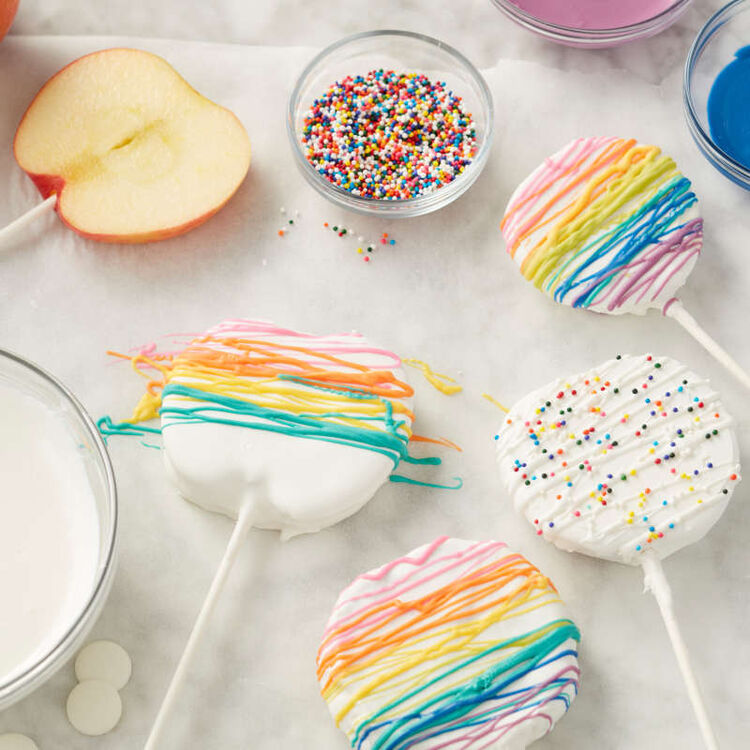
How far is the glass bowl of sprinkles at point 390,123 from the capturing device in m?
1.89

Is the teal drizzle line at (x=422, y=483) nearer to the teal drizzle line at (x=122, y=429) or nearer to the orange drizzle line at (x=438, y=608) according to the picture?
the orange drizzle line at (x=438, y=608)

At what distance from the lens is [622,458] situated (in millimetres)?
1697

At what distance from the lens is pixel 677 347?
1.87 meters

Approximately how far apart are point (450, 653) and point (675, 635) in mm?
351

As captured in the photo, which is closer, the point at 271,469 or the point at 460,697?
the point at 460,697

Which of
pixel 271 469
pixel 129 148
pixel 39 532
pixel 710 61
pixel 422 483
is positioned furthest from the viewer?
pixel 710 61

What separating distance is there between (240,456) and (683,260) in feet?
2.74

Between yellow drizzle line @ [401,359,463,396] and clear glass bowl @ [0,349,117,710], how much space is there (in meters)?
0.59

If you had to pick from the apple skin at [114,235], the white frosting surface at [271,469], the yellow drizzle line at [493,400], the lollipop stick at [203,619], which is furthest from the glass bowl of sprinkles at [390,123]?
the lollipop stick at [203,619]

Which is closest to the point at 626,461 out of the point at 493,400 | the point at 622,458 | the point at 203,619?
the point at 622,458

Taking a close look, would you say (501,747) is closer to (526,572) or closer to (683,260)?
(526,572)

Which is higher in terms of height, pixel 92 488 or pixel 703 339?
pixel 703 339

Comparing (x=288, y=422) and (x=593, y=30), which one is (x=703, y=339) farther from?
(x=288, y=422)

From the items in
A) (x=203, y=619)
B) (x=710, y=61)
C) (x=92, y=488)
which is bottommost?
(x=203, y=619)
